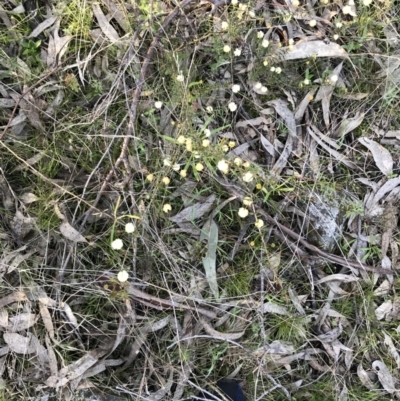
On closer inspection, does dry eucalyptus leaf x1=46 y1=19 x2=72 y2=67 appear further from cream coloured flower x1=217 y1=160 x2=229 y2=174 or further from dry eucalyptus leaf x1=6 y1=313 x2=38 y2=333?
dry eucalyptus leaf x1=6 y1=313 x2=38 y2=333

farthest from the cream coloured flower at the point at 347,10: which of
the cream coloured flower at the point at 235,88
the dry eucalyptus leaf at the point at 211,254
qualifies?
the dry eucalyptus leaf at the point at 211,254

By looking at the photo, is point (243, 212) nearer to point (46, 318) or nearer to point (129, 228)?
point (129, 228)

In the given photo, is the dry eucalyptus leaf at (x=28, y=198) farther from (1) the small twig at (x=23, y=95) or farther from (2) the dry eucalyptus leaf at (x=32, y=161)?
(1) the small twig at (x=23, y=95)

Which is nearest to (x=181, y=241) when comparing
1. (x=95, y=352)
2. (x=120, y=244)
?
(x=120, y=244)

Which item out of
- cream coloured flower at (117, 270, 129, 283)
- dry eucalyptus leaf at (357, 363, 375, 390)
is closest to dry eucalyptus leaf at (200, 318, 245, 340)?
cream coloured flower at (117, 270, 129, 283)

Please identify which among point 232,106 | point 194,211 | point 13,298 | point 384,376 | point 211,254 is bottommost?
point 384,376

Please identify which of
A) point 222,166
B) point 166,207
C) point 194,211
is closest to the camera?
point 222,166

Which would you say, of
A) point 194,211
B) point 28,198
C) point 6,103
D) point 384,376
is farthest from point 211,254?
point 6,103
